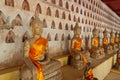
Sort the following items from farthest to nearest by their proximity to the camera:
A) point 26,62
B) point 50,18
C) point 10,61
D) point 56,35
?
point 56,35
point 50,18
point 10,61
point 26,62

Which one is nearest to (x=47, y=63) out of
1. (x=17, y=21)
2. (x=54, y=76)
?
(x=54, y=76)

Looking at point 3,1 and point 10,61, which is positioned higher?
point 3,1

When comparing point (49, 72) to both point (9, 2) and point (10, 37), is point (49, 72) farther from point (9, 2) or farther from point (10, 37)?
point (9, 2)

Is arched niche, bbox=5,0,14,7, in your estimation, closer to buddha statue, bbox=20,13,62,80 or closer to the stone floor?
buddha statue, bbox=20,13,62,80

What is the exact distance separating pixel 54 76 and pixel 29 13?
5.20 ft

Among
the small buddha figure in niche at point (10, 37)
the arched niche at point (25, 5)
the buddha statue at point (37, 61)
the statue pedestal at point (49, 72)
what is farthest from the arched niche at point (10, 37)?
the statue pedestal at point (49, 72)

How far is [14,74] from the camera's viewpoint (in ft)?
11.6

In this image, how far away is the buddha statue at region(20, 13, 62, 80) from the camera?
129 inches

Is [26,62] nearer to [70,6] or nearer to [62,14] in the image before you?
[62,14]

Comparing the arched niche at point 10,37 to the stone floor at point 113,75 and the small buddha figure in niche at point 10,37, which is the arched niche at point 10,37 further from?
the stone floor at point 113,75

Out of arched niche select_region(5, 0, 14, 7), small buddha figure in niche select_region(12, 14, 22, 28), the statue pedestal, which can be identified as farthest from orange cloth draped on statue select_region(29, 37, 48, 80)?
arched niche select_region(5, 0, 14, 7)

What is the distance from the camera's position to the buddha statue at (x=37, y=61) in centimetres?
328

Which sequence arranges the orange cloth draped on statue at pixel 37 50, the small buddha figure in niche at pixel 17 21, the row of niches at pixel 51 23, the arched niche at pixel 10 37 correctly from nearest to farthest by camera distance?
the orange cloth draped on statue at pixel 37 50
the row of niches at pixel 51 23
the arched niche at pixel 10 37
the small buddha figure in niche at pixel 17 21

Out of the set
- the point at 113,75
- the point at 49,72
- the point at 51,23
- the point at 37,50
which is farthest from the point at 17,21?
the point at 113,75
